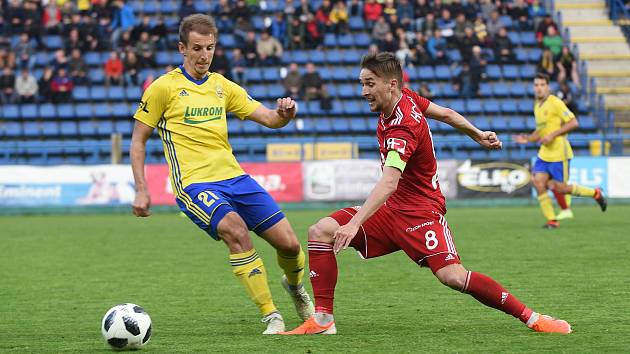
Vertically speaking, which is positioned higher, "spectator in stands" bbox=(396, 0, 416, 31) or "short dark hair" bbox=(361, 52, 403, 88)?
"short dark hair" bbox=(361, 52, 403, 88)

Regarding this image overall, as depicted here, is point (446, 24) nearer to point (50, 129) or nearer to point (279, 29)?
point (279, 29)

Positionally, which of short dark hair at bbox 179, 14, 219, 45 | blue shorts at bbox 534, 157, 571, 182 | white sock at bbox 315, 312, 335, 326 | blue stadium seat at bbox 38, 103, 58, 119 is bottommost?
blue stadium seat at bbox 38, 103, 58, 119

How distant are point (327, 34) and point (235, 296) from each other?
19.9 m

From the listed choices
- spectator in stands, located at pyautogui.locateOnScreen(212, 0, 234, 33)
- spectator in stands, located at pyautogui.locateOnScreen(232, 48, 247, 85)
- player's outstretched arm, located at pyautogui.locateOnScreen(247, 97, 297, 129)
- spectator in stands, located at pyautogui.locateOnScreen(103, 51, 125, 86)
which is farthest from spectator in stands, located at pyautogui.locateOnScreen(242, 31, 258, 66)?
player's outstretched arm, located at pyautogui.locateOnScreen(247, 97, 297, 129)

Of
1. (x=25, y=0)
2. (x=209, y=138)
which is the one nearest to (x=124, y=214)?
(x=25, y=0)

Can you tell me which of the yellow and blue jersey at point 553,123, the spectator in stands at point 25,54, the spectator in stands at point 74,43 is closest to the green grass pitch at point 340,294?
the yellow and blue jersey at point 553,123

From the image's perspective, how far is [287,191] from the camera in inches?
869

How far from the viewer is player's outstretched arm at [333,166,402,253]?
6227 mm

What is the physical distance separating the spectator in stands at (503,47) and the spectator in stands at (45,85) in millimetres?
11487

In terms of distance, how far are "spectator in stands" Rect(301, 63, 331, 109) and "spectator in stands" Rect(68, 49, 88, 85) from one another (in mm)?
5485

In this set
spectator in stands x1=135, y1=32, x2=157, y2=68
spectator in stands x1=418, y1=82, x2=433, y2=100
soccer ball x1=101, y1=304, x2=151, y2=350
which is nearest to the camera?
soccer ball x1=101, y1=304, x2=151, y2=350

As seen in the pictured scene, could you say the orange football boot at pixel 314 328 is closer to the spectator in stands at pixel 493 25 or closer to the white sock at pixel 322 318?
the white sock at pixel 322 318

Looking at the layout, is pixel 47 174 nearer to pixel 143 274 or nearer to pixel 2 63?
pixel 2 63

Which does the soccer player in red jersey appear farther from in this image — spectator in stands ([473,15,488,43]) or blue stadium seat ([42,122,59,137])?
spectator in stands ([473,15,488,43])
